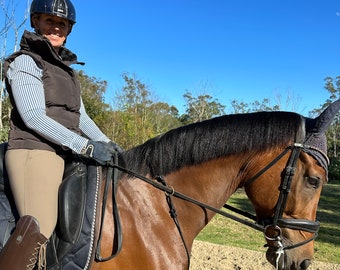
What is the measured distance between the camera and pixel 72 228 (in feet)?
5.92

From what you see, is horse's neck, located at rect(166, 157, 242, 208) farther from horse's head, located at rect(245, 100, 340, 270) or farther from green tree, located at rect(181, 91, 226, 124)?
green tree, located at rect(181, 91, 226, 124)

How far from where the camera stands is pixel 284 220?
188 centimetres

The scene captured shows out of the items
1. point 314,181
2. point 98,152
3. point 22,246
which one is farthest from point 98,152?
point 314,181

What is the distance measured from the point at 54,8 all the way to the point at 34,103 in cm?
68

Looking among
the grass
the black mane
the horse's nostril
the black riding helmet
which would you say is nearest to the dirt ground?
the grass

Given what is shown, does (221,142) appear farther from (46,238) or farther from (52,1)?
(52,1)

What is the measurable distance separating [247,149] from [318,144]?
40 cm

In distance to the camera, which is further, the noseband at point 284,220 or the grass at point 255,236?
the grass at point 255,236

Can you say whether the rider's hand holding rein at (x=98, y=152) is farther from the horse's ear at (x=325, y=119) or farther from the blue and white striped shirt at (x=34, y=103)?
the horse's ear at (x=325, y=119)

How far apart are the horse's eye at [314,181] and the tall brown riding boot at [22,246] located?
5.01 feet

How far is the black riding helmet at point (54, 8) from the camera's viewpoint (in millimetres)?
2062

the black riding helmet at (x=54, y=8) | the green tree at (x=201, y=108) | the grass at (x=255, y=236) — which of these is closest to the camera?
the black riding helmet at (x=54, y=8)

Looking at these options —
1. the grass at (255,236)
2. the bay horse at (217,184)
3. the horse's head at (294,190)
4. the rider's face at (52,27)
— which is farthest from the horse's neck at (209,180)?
the grass at (255,236)

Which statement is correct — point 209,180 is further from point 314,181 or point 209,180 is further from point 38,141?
point 38,141
